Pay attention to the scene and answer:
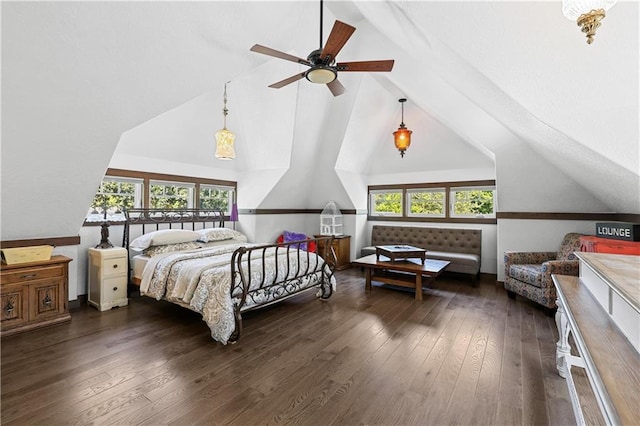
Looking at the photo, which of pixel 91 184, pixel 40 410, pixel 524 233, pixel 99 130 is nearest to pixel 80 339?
pixel 40 410

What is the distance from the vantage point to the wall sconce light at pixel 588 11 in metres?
1.30

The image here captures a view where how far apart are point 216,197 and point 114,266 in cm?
242

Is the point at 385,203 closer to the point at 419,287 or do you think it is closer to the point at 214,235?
the point at 419,287

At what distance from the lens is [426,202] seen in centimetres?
649

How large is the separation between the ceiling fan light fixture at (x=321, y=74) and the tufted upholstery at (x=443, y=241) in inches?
165

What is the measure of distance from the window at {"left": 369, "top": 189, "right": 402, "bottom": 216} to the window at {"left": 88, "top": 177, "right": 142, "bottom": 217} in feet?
16.2

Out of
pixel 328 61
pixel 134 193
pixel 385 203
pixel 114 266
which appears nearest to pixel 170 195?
pixel 134 193

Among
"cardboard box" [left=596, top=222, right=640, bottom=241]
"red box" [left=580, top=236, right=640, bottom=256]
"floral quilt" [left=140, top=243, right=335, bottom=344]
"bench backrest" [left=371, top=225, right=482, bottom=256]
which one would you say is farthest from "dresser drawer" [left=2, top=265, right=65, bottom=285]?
"cardboard box" [left=596, top=222, right=640, bottom=241]

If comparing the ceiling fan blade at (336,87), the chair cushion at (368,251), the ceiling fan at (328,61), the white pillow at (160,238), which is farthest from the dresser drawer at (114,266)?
the chair cushion at (368,251)

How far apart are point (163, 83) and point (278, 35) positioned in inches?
58.4

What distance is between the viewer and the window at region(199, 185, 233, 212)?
18.7 feet

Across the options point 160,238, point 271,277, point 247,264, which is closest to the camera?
point 247,264

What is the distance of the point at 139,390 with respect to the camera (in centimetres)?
216

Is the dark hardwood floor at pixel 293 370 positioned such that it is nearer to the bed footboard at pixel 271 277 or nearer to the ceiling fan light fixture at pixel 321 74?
the bed footboard at pixel 271 277
